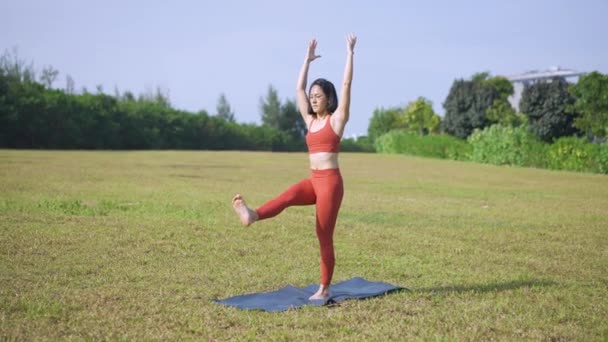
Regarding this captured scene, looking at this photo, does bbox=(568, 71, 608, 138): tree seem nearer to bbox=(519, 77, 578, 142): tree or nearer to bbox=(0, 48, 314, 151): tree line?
bbox=(519, 77, 578, 142): tree

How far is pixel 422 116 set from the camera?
244 ft

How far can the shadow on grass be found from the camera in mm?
6473

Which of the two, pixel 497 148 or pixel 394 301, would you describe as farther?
pixel 497 148

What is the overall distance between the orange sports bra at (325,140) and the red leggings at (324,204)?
0.21m

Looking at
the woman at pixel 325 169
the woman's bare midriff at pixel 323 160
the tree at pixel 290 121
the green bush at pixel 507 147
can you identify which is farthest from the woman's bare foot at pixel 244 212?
the tree at pixel 290 121

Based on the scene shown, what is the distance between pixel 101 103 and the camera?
5600 centimetres

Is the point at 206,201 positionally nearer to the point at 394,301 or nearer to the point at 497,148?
the point at 394,301

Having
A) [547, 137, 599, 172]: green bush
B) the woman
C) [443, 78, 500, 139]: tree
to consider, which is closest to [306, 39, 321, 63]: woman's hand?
the woman

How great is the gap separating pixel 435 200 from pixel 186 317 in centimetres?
1236

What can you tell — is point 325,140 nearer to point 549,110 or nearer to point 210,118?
point 549,110

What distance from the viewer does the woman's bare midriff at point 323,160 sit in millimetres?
5909

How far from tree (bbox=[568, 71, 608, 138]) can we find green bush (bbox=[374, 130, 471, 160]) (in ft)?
33.7

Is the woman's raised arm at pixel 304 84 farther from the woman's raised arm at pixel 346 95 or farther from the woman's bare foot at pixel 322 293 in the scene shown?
the woman's bare foot at pixel 322 293

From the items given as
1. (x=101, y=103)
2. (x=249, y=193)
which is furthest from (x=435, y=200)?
(x=101, y=103)
